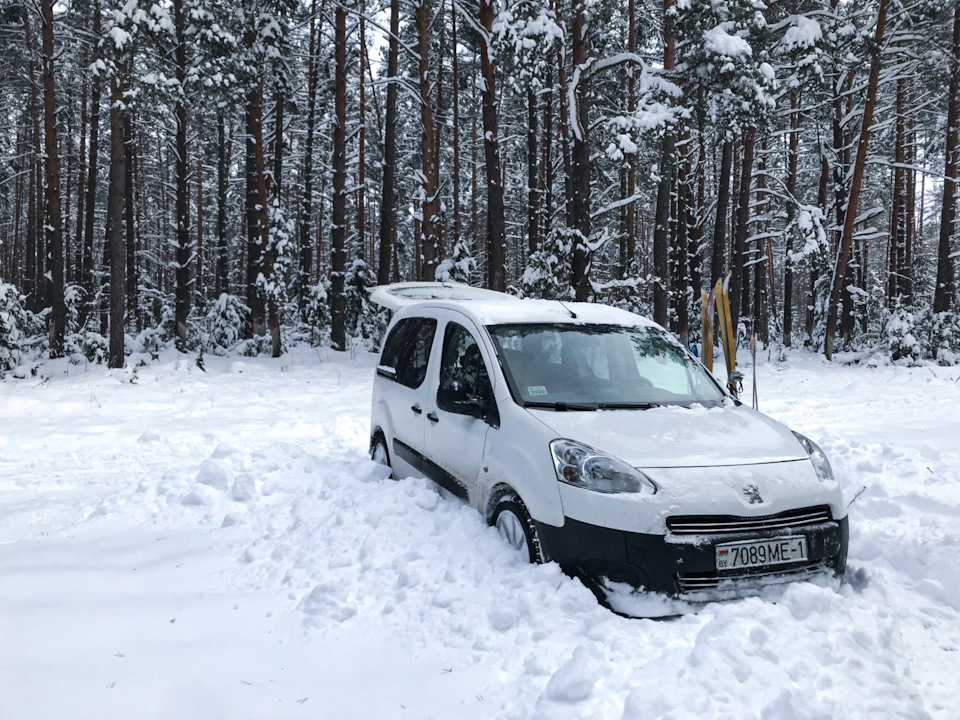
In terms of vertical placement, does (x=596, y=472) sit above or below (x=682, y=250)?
below

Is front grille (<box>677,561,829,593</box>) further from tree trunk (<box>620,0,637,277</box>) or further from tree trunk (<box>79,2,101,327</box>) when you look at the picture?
tree trunk (<box>79,2,101,327</box>)

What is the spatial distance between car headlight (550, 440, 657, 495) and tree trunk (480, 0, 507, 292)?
496 inches

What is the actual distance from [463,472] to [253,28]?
703 inches

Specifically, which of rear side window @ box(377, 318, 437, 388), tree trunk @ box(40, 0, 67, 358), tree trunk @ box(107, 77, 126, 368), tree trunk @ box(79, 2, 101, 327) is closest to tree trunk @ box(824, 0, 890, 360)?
rear side window @ box(377, 318, 437, 388)

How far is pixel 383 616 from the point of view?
143 inches

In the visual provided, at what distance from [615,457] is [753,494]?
0.73 meters

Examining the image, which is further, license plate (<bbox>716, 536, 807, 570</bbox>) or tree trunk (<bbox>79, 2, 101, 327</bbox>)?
tree trunk (<bbox>79, 2, 101, 327</bbox>)

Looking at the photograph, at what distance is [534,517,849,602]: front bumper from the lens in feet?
11.6

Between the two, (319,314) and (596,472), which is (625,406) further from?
(319,314)

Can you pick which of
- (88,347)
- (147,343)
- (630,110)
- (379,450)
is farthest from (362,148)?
(379,450)

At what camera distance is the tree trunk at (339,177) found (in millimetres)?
18594

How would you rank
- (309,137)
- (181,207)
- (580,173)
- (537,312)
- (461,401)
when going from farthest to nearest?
(309,137)
(181,207)
(580,173)
(537,312)
(461,401)

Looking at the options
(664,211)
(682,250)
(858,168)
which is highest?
(858,168)

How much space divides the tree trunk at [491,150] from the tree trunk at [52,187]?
10.8 m
